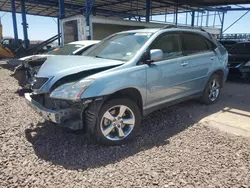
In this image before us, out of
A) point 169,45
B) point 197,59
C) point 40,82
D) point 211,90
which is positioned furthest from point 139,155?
point 211,90

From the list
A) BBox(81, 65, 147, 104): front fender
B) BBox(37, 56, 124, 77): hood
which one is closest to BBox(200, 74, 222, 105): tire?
BBox(81, 65, 147, 104): front fender

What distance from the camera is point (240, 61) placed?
7.96 metres

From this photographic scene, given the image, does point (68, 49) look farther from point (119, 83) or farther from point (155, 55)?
point (119, 83)

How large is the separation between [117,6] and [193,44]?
18288mm

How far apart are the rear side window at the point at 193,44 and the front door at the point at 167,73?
0.65 ft

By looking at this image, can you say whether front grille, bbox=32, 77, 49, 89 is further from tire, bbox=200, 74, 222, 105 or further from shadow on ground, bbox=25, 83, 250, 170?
tire, bbox=200, 74, 222, 105

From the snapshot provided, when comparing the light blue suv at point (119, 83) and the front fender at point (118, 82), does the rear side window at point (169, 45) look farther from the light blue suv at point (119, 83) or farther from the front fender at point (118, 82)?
the front fender at point (118, 82)

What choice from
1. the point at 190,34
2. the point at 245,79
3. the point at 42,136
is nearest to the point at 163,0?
the point at 245,79

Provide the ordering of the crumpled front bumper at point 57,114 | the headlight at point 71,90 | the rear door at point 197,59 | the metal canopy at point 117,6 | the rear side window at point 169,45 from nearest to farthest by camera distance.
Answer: the headlight at point 71,90 → the crumpled front bumper at point 57,114 → the rear side window at point 169,45 → the rear door at point 197,59 → the metal canopy at point 117,6

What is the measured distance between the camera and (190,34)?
477cm

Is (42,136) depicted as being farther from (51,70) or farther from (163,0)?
(163,0)

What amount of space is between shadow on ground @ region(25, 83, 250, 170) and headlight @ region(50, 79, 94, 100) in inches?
30.9

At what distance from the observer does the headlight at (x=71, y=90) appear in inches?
116

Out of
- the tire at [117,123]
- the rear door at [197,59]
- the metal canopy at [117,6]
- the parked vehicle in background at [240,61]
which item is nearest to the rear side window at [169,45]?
the rear door at [197,59]
